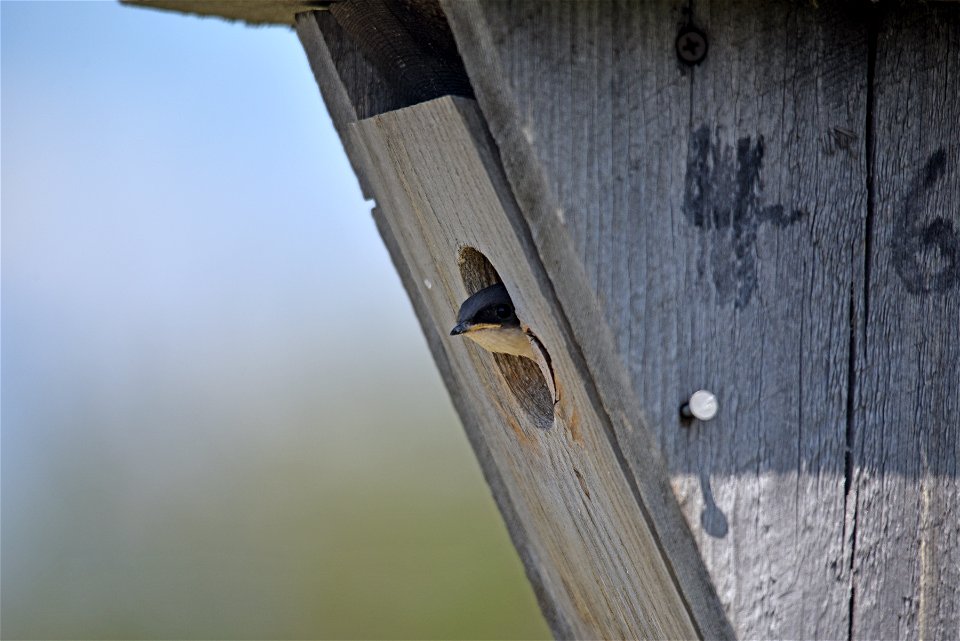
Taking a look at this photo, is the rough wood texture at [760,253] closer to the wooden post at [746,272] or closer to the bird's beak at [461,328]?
the wooden post at [746,272]

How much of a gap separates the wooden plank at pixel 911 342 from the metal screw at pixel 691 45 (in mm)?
214

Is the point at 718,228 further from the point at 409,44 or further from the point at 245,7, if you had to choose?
the point at 245,7

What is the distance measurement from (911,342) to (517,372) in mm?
559

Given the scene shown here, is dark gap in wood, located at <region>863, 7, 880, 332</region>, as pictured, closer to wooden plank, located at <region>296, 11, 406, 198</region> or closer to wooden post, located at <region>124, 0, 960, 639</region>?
wooden post, located at <region>124, 0, 960, 639</region>

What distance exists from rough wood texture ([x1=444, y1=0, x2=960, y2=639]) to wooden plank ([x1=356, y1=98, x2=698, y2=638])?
0.20ft

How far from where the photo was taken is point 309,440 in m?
3.53

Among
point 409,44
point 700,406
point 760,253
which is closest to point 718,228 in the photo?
point 760,253

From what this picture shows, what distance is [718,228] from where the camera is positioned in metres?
1.06

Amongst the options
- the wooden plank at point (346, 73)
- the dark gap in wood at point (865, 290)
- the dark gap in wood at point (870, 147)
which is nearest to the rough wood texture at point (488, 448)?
the wooden plank at point (346, 73)

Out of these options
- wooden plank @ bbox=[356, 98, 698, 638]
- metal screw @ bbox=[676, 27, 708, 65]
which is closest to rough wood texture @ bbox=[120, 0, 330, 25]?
wooden plank @ bbox=[356, 98, 698, 638]

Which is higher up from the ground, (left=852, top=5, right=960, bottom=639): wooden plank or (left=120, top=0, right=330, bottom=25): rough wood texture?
(left=120, top=0, right=330, bottom=25): rough wood texture

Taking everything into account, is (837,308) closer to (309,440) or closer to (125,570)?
(309,440)

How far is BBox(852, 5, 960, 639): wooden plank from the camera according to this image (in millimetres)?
1109

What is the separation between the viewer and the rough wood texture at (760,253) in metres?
1.03
